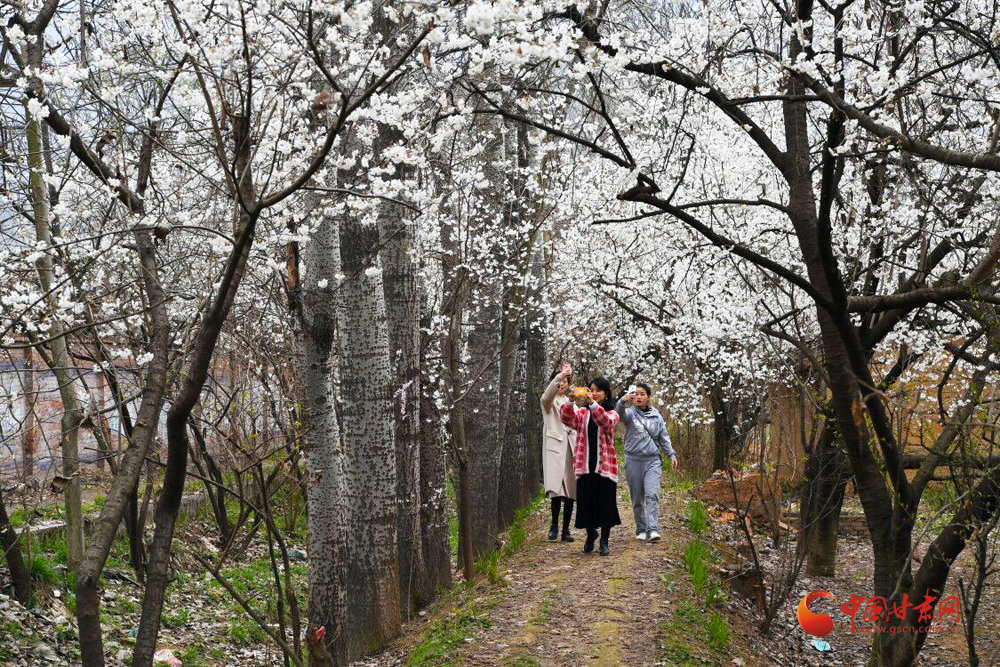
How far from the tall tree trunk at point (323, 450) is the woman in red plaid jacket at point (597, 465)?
2563mm

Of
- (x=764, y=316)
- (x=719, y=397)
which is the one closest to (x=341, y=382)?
(x=764, y=316)

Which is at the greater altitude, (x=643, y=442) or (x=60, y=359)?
(x=60, y=359)

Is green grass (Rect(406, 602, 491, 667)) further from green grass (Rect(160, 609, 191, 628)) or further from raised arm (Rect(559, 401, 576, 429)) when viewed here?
green grass (Rect(160, 609, 191, 628))

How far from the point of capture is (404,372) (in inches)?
333

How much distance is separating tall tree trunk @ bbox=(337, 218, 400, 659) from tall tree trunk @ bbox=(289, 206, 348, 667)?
12cm

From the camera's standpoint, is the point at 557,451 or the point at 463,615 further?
the point at 557,451

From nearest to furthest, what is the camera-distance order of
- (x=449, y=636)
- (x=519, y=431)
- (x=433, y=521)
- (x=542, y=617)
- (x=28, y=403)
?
(x=28, y=403) < (x=449, y=636) < (x=542, y=617) < (x=433, y=521) < (x=519, y=431)

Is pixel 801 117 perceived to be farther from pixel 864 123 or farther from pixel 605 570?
pixel 605 570

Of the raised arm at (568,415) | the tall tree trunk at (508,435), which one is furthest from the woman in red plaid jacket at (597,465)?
the tall tree trunk at (508,435)

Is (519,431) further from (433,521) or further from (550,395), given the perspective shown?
(550,395)

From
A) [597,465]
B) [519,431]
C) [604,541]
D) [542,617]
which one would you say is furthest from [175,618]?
[519,431]

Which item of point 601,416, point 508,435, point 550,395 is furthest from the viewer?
point 508,435

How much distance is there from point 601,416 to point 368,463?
8.14ft

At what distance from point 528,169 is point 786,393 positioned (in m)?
6.40
